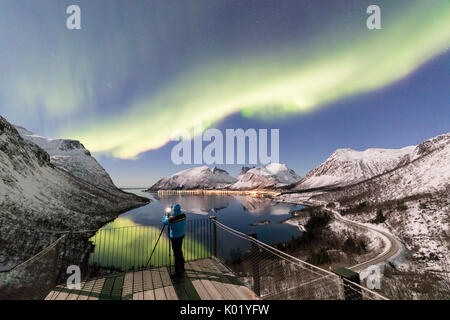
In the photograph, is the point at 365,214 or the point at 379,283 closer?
the point at 379,283

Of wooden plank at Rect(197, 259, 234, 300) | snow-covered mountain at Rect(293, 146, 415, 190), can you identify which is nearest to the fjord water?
wooden plank at Rect(197, 259, 234, 300)

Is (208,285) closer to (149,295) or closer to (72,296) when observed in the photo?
(149,295)

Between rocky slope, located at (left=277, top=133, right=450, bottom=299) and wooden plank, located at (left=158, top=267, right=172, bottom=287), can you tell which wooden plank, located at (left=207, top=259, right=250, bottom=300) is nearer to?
wooden plank, located at (left=158, top=267, right=172, bottom=287)

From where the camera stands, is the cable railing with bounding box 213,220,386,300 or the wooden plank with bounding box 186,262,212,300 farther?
the wooden plank with bounding box 186,262,212,300

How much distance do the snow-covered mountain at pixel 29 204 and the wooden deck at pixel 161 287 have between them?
62.0 ft

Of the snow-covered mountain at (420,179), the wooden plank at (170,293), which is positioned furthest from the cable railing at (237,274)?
the snow-covered mountain at (420,179)

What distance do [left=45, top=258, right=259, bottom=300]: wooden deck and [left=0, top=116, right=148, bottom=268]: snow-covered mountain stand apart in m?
18.9

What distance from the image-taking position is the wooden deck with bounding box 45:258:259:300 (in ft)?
19.5

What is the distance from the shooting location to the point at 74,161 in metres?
122

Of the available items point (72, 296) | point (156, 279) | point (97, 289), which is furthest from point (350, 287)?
point (72, 296)
